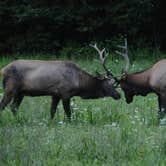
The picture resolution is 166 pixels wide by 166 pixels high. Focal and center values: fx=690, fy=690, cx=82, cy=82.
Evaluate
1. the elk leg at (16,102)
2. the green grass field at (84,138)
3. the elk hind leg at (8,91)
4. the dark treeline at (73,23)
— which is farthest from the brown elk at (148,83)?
the dark treeline at (73,23)

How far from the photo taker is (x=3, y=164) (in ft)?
22.7

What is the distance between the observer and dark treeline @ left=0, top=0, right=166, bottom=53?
77.6 ft

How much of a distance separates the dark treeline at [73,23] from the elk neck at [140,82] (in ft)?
37.7

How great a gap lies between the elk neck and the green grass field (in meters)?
0.52

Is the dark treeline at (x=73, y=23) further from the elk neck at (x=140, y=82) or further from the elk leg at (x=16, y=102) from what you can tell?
the elk leg at (x=16, y=102)

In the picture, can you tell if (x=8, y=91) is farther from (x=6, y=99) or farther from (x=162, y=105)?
(x=162, y=105)

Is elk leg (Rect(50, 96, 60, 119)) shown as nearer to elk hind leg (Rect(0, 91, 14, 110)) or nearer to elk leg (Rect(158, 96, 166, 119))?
elk hind leg (Rect(0, 91, 14, 110))

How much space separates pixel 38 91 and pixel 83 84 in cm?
88

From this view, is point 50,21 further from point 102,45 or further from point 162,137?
point 162,137

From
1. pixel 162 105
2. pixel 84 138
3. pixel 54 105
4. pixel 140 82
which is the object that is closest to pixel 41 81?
pixel 54 105

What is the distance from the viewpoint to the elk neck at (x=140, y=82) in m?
11.7

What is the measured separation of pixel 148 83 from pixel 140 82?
0.28 meters

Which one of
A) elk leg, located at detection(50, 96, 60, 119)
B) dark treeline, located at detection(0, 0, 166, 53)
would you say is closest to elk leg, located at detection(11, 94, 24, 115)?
elk leg, located at detection(50, 96, 60, 119)

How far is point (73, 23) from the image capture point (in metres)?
24.0
